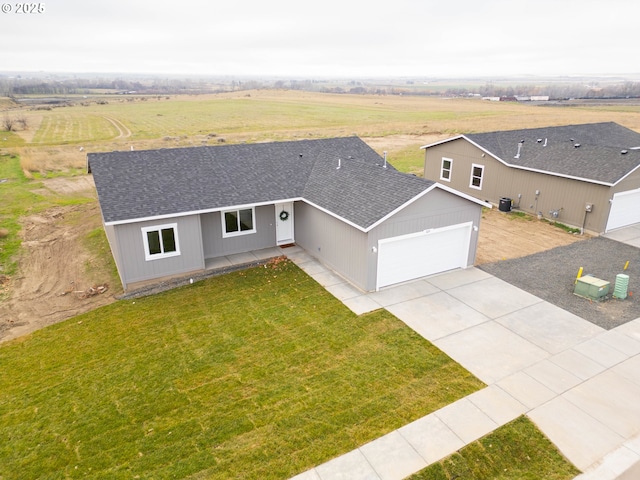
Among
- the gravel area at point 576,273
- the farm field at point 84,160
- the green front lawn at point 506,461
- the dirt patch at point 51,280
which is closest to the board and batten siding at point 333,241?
the gravel area at point 576,273

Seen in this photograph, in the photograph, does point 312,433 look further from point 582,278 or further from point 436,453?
point 582,278

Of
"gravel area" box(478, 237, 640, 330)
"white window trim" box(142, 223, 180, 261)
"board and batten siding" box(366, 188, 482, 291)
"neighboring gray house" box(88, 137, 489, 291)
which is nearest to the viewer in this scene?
"gravel area" box(478, 237, 640, 330)

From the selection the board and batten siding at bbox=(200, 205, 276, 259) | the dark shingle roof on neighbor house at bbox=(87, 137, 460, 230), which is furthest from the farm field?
the board and batten siding at bbox=(200, 205, 276, 259)

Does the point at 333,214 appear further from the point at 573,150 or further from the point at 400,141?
the point at 400,141

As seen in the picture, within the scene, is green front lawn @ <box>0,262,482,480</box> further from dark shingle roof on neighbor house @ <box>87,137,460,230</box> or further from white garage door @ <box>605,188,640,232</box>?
white garage door @ <box>605,188,640,232</box>

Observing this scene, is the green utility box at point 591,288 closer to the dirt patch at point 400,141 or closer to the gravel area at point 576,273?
the gravel area at point 576,273

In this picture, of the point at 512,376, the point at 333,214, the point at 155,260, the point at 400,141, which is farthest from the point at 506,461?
the point at 400,141

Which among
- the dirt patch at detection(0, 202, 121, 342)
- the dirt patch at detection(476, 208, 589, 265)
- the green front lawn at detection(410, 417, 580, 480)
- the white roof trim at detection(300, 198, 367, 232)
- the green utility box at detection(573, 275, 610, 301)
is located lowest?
the dirt patch at detection(0, 202, 121, 342)
